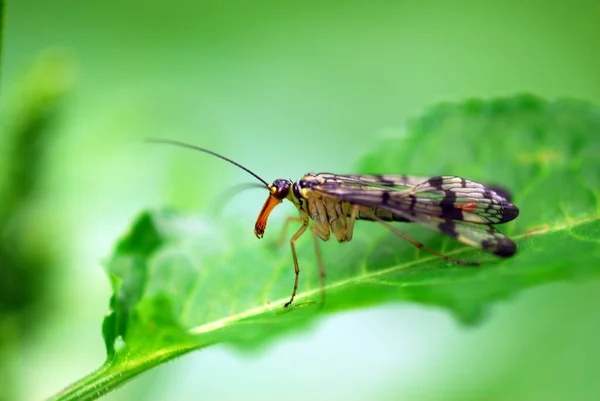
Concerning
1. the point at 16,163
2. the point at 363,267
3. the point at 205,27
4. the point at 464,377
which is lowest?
the point at 464,377

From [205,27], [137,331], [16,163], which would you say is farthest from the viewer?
[205,27]

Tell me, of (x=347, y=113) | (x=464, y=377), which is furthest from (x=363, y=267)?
(x=347, y=113)

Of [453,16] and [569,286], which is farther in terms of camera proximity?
[453,16]

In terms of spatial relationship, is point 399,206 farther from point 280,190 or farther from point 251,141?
point 251,141

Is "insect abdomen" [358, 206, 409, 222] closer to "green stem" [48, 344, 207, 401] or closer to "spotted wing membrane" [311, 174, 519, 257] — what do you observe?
"spotted wing membrane" [311, 174, 519, 257]

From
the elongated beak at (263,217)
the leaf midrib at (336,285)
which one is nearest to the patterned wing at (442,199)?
the leaf midrib at (336,285)

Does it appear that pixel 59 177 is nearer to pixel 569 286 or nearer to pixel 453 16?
pixel 569 286

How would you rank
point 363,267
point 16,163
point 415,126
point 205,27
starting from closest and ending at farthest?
point 16,163 < point 363,267 < point 415,126 < point 205,27
